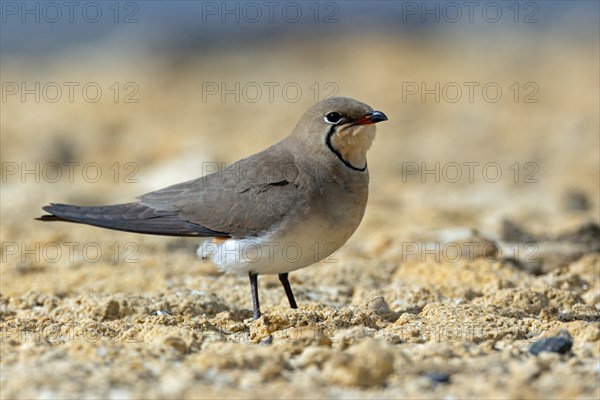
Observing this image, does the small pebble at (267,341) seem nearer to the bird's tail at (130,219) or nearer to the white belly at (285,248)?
the white belly at (285,248)

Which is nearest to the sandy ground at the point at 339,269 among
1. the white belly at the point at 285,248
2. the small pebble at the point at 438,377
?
the small pebble at the point at 438,377

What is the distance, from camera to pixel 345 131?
19.3 ft

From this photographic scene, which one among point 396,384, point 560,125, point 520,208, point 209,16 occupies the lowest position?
point 396,384

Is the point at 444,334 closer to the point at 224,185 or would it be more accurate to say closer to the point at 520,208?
the point at 224,185

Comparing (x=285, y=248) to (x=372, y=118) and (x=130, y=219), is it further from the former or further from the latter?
(x=130, y=219)

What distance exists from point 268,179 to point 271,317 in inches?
41.9

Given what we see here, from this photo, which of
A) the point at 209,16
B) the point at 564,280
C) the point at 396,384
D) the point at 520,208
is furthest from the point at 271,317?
the point at 209,16

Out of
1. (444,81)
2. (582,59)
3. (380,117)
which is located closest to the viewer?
(380,117)

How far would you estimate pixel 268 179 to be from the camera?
5.80 m

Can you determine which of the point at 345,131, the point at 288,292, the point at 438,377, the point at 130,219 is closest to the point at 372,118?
the point at 345,131

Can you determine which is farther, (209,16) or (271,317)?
(209,16)

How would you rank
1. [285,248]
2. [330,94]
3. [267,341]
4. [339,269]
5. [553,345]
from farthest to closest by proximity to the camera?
[330,94] < [339,269] < [285,248] < [267,341] < [553,345]

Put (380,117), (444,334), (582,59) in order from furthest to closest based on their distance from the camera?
(582,59) < (380,117) < (444,334)

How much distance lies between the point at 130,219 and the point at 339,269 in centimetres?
196
